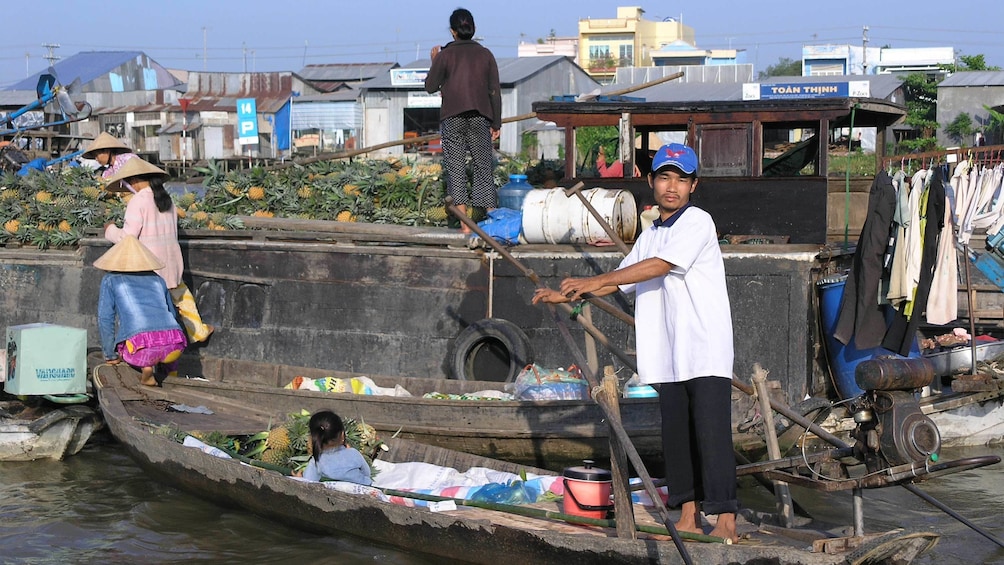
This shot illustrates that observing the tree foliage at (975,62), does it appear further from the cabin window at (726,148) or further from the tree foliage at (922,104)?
the cabin window at (726,148)

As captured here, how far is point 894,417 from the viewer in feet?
13.7

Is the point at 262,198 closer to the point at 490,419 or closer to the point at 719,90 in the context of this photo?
the point at 490,419

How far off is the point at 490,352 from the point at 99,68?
147 feet

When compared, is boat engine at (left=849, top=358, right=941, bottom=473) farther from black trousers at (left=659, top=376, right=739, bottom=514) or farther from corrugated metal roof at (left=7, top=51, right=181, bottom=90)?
corrugated metal roof at (left=7, top=51, right=181, bottom=90)

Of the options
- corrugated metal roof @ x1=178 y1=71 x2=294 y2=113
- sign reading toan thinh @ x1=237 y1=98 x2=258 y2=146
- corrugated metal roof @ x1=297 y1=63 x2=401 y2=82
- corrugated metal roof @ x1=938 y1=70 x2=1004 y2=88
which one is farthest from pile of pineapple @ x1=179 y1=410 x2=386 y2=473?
corrugated metal roof @ x1=297 y1=63 x2=401 y2=82

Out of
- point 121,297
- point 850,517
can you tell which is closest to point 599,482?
point 850,517

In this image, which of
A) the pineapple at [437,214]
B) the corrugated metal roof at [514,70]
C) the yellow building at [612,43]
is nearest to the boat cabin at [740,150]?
the pineapple at [437,214]

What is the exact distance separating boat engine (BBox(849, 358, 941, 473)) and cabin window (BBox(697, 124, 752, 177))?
14.6 feet

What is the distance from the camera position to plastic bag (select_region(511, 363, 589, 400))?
752 centimetres

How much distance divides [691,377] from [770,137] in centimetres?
672

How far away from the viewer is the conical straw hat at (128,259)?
8000 mm

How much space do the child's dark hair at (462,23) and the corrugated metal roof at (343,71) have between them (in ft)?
118

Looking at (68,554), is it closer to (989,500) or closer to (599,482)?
(599,482)

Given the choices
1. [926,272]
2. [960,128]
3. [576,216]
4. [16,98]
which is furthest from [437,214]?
[16,98]
